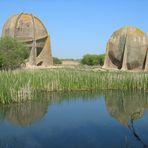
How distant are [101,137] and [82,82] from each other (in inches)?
403

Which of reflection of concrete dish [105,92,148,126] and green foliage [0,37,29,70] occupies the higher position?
green foliage [0,37,29,70]

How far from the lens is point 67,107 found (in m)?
13.8

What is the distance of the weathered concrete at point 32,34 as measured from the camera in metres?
33.2

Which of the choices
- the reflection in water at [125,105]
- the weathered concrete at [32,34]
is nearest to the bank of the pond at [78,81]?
the reflection in water at [125,105]

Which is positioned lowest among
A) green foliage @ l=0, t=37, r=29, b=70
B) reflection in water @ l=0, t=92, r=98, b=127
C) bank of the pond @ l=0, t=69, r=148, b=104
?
reflection in water @ l=0, t=92, r=98, b=127

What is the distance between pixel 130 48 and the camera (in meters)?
28.0

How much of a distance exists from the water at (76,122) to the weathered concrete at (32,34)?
18.0m

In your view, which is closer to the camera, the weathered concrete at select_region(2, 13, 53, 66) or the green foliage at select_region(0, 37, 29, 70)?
the green foliage at select_region(0, 37, 29, 70)

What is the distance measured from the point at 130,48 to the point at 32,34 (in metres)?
11.3

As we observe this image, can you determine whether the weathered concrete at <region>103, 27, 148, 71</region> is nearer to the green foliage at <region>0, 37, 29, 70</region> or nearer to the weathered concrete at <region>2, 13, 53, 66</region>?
the green foliage at <region>0, 37, 29, 70</region>

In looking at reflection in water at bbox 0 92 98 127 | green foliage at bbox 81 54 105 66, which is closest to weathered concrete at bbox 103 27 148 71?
reflection in water at bbox 0 92 98 127

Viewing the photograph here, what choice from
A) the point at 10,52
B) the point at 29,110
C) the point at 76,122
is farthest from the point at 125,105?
the point at 10,52

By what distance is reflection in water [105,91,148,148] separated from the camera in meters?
11.7

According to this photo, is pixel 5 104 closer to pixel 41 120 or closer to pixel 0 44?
pixel 41 120
